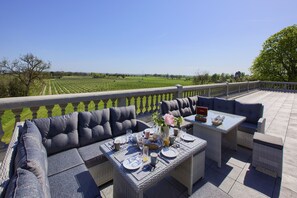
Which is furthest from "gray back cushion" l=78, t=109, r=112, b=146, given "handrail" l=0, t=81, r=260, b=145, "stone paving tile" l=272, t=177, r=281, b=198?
"stone paving tile" l=272, t=177, r=281, b=198

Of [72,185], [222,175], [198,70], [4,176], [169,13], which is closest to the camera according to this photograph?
[4,176]

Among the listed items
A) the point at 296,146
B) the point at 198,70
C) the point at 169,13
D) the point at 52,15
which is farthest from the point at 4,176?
the point at 198,70

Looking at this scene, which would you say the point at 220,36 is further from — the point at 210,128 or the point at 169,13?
the point at 210,128

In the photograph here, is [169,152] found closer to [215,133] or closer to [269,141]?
[215,133]

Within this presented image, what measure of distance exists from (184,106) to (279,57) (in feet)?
67.9

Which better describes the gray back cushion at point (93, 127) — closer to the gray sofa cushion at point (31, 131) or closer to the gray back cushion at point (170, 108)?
the gray sofa cushion at point (31, 131)

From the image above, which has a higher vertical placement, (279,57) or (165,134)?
(279,57)

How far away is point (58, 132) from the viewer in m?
2.37

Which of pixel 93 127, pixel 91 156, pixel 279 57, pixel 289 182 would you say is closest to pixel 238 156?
pixel 289 182

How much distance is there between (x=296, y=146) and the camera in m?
3.44

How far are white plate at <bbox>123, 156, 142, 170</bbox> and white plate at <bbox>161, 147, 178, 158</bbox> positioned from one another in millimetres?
348

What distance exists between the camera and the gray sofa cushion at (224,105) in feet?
14.1

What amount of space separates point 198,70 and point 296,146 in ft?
50.2

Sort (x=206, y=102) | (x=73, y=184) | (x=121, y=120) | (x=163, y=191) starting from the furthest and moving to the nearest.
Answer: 1. (x=206, y=102)
2. (x=121, y=120)
3. (x=163, y=191)
4. (x=73, y=184)
